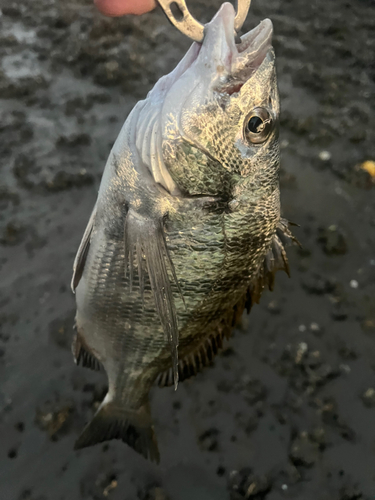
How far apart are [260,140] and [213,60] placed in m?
0.26

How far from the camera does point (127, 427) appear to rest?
4.66 ft

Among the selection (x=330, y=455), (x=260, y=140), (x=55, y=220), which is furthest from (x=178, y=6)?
(x=330, y=455)

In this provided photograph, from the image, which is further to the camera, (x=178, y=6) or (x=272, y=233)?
(x=272, y=233)

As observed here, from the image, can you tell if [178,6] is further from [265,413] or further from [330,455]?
[330,455]

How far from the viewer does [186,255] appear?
40.4 inches

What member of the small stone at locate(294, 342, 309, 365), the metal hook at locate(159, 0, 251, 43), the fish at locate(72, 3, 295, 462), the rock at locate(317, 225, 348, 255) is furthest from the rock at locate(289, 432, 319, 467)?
the metal hook at locate(159, 0, 251, 43)

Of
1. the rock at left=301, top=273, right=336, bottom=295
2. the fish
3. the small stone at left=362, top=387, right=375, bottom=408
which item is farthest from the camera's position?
the rock at left=301, top=273, right=336, bottom=295

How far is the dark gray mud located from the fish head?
1.44 m

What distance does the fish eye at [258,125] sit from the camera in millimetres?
891

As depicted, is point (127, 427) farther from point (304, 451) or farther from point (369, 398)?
point (369, 398)

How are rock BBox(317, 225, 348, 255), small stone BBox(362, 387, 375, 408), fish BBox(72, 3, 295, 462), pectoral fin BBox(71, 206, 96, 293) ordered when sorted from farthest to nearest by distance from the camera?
rock BBox(317, 225, 348, 255) < small stone BBox(362, 387, 375, 408) < pectoral fin BBox(71, 206, 96, 293) < fish BBox(72, 3, 295, 462)

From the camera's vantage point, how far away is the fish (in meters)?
0.85

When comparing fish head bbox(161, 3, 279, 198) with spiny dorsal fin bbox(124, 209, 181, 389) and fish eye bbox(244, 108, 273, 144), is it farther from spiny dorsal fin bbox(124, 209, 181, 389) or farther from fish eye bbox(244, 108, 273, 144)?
spiny dorsal fin bbox(124, 209, 181, 389)

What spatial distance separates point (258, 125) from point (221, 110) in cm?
12
